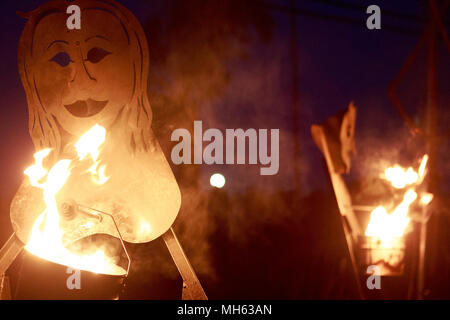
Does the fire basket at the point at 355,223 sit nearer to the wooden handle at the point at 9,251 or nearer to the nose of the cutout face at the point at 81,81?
the nose of the cutout face at the point at 81,81

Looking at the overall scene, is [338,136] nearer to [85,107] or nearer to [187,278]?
[187,278]

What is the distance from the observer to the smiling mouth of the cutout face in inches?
150

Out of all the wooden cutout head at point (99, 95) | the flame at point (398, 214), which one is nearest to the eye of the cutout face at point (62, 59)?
the wooden cutout head at point (99, 95)

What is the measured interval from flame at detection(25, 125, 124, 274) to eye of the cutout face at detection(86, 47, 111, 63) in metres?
0.62

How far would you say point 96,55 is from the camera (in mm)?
3818

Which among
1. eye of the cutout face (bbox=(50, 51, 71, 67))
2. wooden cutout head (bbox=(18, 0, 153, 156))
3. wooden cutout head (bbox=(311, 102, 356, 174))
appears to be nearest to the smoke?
wooden cutout head (bbox=(18, 0, 153, 156))

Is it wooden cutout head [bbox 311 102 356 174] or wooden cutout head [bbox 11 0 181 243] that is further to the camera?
wooden cutout head [bbox 311 102 356 174]

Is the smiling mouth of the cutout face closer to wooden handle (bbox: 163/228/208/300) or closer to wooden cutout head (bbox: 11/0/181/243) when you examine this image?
wooden cutout head (bbox: 11/0/181/243)

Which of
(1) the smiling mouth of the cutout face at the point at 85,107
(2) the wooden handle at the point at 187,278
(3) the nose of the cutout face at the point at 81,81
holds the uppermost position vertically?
(3) the nose of the cutout face at the point at 81,81

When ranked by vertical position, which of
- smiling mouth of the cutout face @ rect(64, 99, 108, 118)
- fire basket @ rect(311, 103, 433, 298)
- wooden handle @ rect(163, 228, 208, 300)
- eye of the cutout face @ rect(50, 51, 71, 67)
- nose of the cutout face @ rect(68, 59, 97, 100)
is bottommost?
wooden handle @ rect(163, 228, 208, 300)

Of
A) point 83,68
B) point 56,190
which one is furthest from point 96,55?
point 56,190

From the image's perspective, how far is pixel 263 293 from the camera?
4.36m

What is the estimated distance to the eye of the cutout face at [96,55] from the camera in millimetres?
3797
